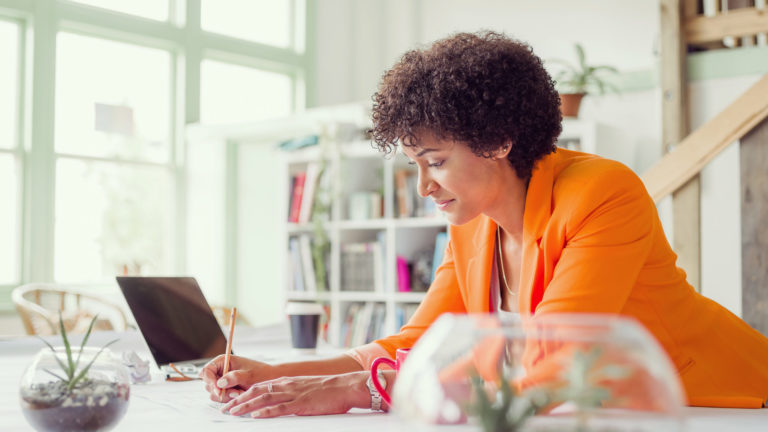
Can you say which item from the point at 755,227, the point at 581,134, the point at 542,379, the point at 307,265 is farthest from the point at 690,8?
the point at 542,379

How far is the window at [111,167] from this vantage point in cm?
536

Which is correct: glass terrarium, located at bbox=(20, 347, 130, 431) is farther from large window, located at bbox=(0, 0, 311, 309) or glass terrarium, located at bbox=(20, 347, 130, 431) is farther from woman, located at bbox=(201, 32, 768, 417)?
large window, located at bbox=(0, 0, 311, 309)

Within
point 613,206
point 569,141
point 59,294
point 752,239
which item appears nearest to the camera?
point 613,206

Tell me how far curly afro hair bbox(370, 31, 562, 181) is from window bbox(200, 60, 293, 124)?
4.75m

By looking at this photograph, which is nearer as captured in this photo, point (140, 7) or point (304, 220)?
point (304, 220)

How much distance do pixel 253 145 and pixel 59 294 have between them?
6.30 ft

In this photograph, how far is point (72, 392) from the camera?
837 mm

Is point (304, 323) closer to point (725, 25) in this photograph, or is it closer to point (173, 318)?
point (173, 318)

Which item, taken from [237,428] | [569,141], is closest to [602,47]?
[569,141]

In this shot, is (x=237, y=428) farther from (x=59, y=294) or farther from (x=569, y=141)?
(x=59, y=294)

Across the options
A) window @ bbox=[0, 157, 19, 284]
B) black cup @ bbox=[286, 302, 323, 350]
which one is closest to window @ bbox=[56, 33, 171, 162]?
window @ bbox=[0, 157, 19, 284]

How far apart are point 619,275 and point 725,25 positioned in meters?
2.98

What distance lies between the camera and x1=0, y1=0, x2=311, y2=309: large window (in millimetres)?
5113

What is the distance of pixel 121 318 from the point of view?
487 centimetres
